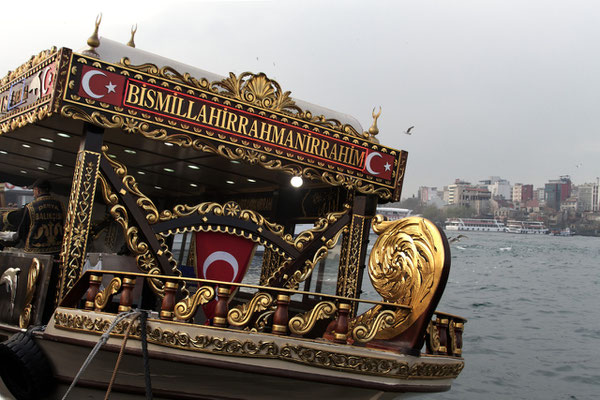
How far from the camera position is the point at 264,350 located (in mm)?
5406

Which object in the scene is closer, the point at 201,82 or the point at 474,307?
the point at 201,82

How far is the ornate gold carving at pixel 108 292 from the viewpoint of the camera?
18.3 feet

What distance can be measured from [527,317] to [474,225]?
60.3 feet

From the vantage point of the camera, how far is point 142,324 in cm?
531

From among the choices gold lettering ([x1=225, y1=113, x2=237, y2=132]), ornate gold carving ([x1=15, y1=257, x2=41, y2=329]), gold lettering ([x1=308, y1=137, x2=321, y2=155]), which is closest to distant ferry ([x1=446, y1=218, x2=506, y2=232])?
gold lettering ([x1=308, y1=137, x2=321, y2=155])

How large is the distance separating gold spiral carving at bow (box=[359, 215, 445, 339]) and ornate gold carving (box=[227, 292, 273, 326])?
3.72 ft

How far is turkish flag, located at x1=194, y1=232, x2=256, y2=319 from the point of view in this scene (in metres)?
7.24

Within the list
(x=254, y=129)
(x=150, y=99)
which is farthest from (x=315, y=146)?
(x=150, y=99)

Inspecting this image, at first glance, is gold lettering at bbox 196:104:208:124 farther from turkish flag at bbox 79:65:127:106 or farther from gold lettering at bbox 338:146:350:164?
gold lettering at bbox 338:146:350:164

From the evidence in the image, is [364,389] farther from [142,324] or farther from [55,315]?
[55,315]

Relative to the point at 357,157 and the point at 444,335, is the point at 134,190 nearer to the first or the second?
the point at 357,157

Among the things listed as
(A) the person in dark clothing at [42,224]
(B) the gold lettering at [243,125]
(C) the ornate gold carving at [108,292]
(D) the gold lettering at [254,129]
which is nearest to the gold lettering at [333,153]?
(D) the gold lettering at [254,129]

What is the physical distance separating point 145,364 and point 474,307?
23.8 meters

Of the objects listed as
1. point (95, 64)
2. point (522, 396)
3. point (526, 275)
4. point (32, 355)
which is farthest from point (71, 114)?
point (526, 275)
